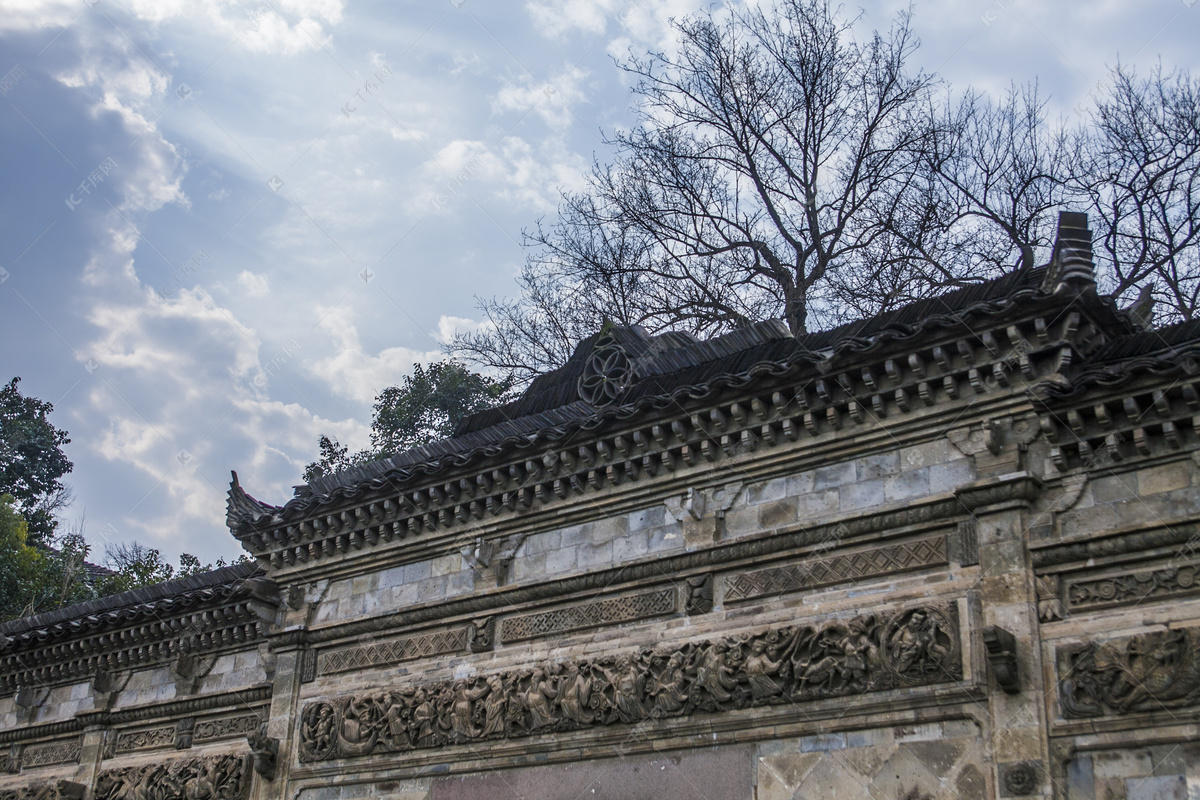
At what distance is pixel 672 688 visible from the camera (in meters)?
9.89

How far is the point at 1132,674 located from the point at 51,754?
12783mm

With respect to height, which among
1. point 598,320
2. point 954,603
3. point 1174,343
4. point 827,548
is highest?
point 598,320

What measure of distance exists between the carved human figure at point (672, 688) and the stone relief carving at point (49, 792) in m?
8.07

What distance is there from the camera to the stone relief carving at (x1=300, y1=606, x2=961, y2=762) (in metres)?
8.84

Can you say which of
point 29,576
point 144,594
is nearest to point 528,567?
point 144,594

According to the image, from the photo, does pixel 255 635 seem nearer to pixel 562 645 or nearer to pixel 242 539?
pixel 242 539

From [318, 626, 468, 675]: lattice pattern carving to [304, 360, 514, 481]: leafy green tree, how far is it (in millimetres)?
10593

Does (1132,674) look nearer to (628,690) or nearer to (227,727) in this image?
(628,690)

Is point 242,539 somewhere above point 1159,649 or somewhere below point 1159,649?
above

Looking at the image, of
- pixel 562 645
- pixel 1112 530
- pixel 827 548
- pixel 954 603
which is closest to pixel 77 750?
pixel 562 645

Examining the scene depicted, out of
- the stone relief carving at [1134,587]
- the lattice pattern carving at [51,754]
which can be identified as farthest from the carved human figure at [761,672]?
the lattice pattern carving at [51,754]

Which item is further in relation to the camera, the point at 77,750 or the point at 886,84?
the point at 886,84

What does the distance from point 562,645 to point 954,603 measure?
12.0 feet

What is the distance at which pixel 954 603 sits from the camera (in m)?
8.74
